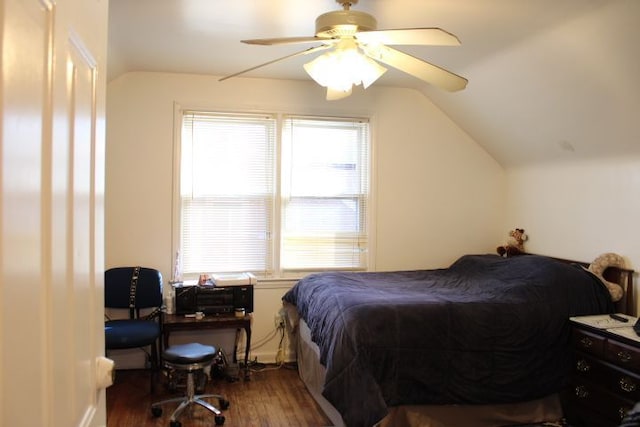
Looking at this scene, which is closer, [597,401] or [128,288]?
[597,401]

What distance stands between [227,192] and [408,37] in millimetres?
2542

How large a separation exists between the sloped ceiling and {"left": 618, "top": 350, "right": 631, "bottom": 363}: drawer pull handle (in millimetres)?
1396

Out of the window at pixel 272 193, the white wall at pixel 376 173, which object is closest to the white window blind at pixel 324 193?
the window at pixel 272 193

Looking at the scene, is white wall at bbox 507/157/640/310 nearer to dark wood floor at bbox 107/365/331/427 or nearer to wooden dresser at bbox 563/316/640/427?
wooden dresser at bbox 563/316/640/427

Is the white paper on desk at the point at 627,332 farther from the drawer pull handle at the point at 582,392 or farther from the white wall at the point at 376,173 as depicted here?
the white wall at the point at 376,173

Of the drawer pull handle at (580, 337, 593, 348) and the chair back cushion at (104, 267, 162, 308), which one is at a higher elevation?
the chair back cushion at (104, 267, 162, 308)

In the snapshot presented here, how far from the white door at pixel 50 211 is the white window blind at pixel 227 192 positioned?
11.0 feet

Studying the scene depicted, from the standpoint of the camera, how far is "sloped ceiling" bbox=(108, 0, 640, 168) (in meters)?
2.83

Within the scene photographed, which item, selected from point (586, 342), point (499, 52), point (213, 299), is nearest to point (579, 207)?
point (586, 342)

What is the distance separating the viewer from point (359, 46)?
2.51m

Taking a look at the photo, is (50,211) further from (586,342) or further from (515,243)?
(515,243)

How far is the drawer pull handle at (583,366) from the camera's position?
322cm

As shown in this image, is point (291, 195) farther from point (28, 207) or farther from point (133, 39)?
point (28, 207)

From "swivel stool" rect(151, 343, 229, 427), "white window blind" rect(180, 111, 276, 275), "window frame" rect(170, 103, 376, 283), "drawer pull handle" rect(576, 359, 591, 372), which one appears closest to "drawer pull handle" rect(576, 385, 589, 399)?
"drawer pull handle" rect(576, 359, 591, 372)
